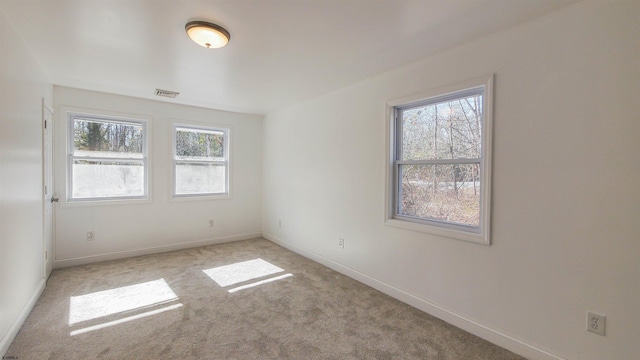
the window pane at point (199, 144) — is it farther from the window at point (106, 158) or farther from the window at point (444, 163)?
the window at point (444, 163)

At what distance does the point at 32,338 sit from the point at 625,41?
14.8ft

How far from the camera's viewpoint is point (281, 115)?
15.9 feet

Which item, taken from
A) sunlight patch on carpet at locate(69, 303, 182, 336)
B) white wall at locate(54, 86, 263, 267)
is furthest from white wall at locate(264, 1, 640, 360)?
white wall at locate(54, 86, 263, 267)

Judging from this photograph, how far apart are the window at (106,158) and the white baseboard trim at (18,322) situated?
1.44 m

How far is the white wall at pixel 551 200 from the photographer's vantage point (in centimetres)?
164

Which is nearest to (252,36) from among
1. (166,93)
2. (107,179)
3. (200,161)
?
(166,93)

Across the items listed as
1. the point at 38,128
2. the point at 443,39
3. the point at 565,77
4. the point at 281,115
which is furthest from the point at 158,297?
the point at 565,77

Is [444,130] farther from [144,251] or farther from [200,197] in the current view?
[144,251]

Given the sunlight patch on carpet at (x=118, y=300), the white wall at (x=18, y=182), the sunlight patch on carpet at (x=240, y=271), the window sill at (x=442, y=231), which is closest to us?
the white wall at (x=18, y=182)

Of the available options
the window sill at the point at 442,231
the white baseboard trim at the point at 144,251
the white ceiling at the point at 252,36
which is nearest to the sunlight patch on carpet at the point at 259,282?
the window sill at the point at 442,231

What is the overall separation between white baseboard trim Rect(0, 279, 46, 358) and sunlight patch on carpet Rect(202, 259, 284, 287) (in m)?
1.56

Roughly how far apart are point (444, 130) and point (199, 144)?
12.9 ft

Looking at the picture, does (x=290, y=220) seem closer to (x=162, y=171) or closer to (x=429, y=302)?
(x=162, y=171)

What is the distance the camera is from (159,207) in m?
4.39
